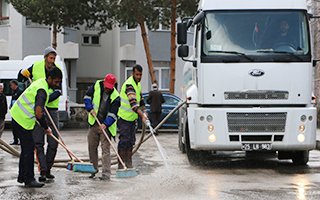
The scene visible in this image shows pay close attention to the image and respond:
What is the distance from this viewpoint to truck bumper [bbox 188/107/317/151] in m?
12.9

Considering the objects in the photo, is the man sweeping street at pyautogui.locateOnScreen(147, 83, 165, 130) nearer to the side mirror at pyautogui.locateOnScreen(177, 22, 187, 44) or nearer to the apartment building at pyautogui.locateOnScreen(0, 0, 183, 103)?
the side mirror at pyautogui.locateOnScreen(177, 22, 187, 44)

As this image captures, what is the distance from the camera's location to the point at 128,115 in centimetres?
1222

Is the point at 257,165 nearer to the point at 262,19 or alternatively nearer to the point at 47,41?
the point at 262,19

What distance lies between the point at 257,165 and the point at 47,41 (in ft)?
81.3

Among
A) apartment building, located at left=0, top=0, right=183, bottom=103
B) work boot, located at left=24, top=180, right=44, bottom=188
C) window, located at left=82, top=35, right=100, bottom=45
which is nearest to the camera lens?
work boot, located at left=24, top=180, right=44, bottom=188

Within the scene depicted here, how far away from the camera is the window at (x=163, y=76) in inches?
1516

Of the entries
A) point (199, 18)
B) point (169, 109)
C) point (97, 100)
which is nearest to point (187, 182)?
point (97, 100)

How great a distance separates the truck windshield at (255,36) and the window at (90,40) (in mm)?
29213

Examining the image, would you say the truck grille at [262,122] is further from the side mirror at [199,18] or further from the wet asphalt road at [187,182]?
the side mirror at [199,18]

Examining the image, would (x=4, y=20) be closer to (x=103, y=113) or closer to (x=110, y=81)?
(x=103, y=113)

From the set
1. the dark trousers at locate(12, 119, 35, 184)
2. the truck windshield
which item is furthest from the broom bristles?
the truck windshield

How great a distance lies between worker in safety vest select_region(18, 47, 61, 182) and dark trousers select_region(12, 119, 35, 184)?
527 millimetres

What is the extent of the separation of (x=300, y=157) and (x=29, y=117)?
6213mm

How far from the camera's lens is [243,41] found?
1320 centimetres
